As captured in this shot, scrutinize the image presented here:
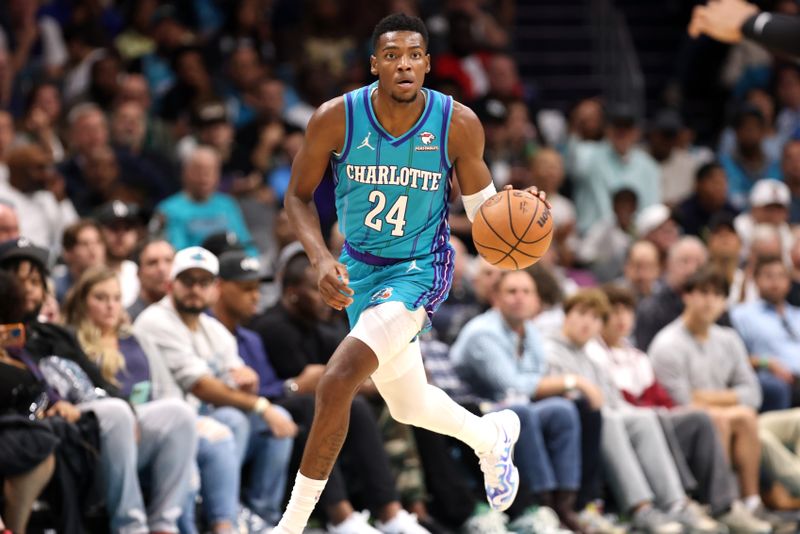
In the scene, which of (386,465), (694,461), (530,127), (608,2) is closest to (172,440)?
(386,465)

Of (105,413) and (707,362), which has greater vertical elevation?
(105,413)

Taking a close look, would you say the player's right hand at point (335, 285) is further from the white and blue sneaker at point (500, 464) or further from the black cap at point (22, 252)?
the black cap at point (22, 252)

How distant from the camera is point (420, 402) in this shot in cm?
635

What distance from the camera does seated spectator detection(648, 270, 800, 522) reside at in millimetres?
10117

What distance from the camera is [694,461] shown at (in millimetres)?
9758

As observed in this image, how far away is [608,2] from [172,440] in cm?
1028

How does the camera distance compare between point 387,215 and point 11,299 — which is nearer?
point 387,215

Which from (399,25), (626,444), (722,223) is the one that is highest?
(399,25)

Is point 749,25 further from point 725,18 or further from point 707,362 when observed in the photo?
point 707,362

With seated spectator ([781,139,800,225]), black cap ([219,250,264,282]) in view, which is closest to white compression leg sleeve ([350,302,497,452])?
black cap ([219,250,264,282])

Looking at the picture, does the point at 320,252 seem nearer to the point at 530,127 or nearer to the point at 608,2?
the point at 530,127

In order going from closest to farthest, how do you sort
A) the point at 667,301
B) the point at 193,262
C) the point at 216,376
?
the point at 193,262 → the point at 216,376 → the point at 667,301

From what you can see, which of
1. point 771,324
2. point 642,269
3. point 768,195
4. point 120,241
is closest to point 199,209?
point 120,241

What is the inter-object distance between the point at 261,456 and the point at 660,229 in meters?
5.48
